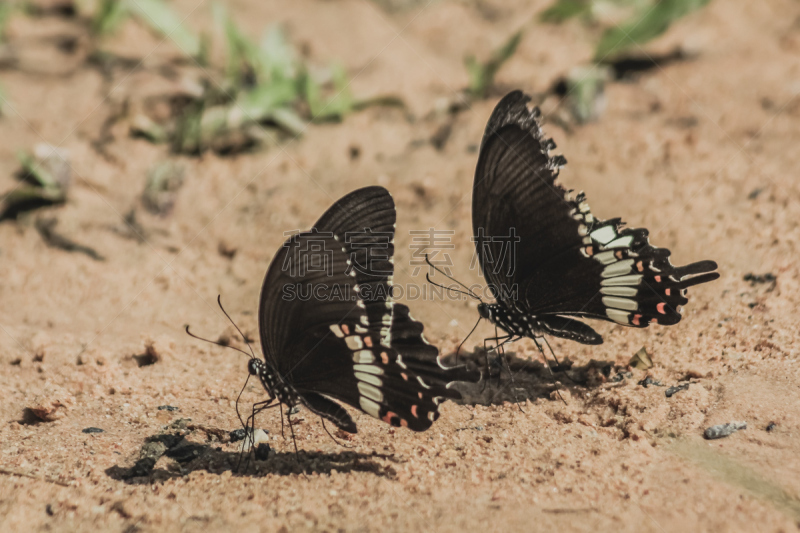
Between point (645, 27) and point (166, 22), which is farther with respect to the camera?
point (166, 22)

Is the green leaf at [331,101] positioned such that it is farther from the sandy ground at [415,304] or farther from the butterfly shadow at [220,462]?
the butterfly shadow at [220,462]

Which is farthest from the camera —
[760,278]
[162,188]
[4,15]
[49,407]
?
[4,15]

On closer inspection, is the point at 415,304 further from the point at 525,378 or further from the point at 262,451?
the point at 262,451

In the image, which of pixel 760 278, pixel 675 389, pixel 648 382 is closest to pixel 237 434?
pixel 648 382

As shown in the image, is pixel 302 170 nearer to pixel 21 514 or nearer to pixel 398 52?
pixel 398 52

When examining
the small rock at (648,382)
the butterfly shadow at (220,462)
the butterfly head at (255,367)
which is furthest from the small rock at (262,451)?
the small rock at (648,382)

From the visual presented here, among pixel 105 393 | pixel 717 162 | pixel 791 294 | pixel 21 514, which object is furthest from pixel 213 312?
pixel 717 162
